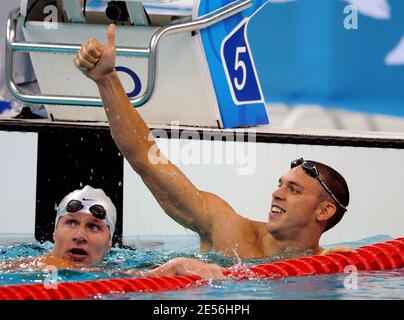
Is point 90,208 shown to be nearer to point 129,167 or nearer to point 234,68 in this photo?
point 129,167

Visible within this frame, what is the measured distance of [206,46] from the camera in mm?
5137

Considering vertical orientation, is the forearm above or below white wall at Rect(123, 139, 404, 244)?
above

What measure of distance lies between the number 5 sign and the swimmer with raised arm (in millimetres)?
1133

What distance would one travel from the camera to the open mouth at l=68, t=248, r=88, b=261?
4.08 meters

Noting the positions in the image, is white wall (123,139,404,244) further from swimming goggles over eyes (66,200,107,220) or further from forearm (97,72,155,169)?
forearm (97,72,155,169)

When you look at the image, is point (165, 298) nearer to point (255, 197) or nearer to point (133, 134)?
point (133, 134)

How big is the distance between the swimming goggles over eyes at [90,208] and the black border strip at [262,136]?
984 millimetres

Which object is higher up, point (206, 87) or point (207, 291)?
point (206, 87)

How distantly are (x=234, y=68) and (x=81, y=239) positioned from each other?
4.99ft

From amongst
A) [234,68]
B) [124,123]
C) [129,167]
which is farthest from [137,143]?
[234,68]

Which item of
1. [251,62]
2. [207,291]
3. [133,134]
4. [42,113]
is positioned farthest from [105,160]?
[207,291]

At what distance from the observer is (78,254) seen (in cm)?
409

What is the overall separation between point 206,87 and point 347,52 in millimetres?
987

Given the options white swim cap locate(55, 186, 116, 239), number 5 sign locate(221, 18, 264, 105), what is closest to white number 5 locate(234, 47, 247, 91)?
number 5 sign locate(221, 18, 264, 105)
